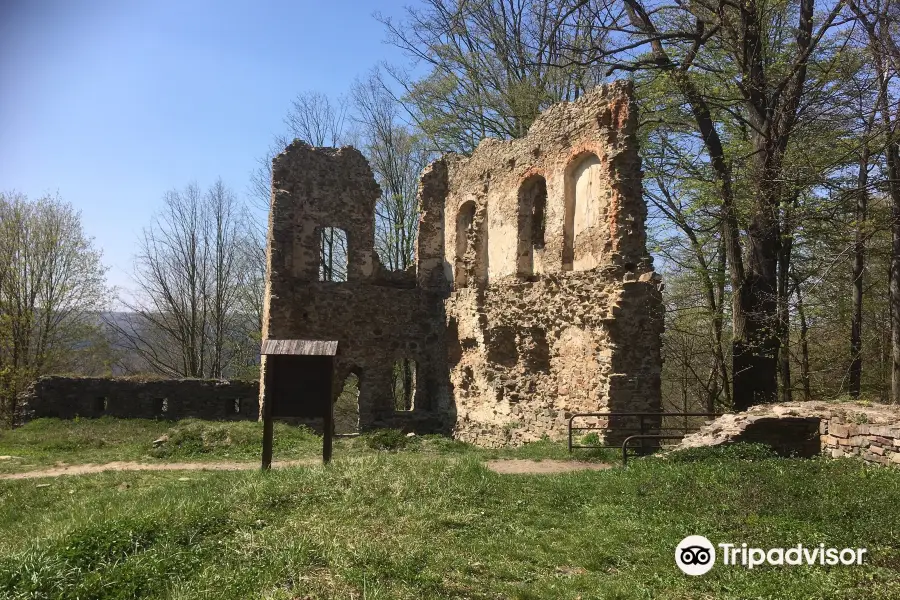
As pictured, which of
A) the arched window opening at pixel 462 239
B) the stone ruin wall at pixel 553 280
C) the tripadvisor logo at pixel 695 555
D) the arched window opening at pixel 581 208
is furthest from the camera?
the arched window opening at pixel 462 239

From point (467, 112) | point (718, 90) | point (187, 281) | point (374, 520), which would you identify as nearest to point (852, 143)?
point (718, 90)

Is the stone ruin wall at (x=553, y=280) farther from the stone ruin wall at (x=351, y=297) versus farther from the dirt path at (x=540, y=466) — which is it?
the dirt path at (x=540, y=466)

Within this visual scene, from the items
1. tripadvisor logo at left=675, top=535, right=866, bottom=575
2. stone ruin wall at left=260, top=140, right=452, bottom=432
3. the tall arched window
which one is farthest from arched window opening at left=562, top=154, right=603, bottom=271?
tripadvisor logo at left=675, top=535, right=866, bottom=575

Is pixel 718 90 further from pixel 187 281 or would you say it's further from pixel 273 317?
pixel 187 281

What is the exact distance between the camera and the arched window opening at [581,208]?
13.5m

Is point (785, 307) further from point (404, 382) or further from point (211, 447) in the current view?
point (404, 382)

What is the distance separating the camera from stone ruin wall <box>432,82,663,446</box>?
40.4 feet

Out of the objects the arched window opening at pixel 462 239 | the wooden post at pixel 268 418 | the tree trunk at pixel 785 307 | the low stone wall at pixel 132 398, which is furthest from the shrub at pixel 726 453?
the low stone wall at pixel 132 398

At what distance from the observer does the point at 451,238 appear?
1948 centimetres

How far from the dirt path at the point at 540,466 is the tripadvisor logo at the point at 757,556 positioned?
434 centimetres

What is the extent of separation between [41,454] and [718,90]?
16663 millimetres

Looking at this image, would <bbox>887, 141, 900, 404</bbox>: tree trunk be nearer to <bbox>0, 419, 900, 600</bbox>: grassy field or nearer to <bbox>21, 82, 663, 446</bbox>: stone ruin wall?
<bbox>21, 82, 663, 446</bbox>: stone ruin wall

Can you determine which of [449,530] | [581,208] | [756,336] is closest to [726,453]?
[449,530]

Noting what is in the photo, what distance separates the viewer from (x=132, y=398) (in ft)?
66.4
